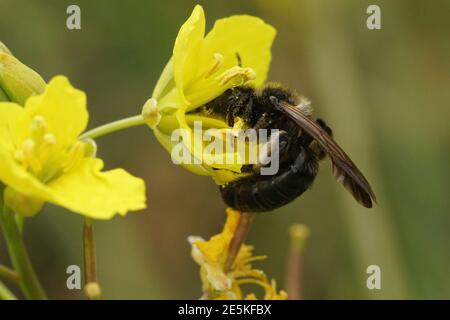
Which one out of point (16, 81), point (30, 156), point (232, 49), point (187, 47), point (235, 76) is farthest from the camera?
point (232, 49)

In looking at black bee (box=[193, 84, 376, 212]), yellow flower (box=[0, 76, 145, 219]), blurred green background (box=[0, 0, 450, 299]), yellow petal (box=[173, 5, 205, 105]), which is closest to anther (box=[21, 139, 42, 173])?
yellow flower (box=[0, 76, 145, 219])

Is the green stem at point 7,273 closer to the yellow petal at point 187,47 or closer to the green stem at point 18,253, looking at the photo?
the green stem at point 18,253

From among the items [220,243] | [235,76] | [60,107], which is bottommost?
[220,243]

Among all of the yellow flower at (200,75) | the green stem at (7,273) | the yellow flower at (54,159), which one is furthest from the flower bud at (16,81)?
the green stem at (7,273)

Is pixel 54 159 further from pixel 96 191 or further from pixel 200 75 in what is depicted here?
pixel 200 75

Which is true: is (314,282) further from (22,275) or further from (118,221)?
(22,275)

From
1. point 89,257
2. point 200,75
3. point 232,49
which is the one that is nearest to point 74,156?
point 89,257
